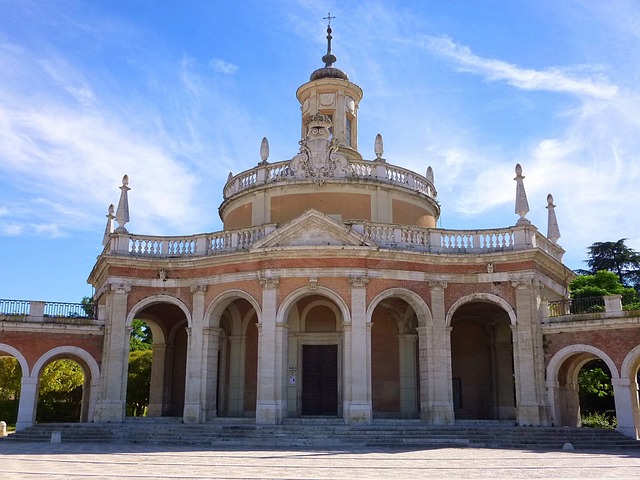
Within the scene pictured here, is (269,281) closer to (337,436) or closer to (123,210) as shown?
(337,436)

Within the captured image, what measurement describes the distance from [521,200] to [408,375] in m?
7.80

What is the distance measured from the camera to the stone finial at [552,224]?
98.4ft

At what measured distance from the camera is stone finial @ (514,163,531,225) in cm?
2541

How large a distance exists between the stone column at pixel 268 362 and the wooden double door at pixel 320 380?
2.66m

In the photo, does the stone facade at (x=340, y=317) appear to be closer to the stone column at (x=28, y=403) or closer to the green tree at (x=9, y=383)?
the stone column at (x=28, y=403)

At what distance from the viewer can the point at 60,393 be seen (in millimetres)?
38969

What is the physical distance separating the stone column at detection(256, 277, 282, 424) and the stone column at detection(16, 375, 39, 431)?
8.53 meters

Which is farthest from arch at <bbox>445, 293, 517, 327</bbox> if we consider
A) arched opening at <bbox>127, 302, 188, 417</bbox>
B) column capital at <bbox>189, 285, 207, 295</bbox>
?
arched opening at <bbox>127, 302, 188, 417</bbox>

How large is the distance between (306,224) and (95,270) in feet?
33.0

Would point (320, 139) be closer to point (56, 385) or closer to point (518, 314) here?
point (518, 314)

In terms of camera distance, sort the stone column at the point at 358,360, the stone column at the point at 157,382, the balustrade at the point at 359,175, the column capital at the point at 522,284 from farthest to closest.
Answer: the stone column at the point at 157,382 → the balustrade at the point at 359,175 → the column capital at the point at 522,284 → the stone column at the point at 358,360

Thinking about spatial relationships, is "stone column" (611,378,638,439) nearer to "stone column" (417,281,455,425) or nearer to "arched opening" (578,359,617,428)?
"stone column" (417,281,455,425)

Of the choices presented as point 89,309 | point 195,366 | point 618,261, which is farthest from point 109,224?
point 618,261

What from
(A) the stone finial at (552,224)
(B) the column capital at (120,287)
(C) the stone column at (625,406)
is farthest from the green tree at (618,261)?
(B) the column capital at (120,287)
